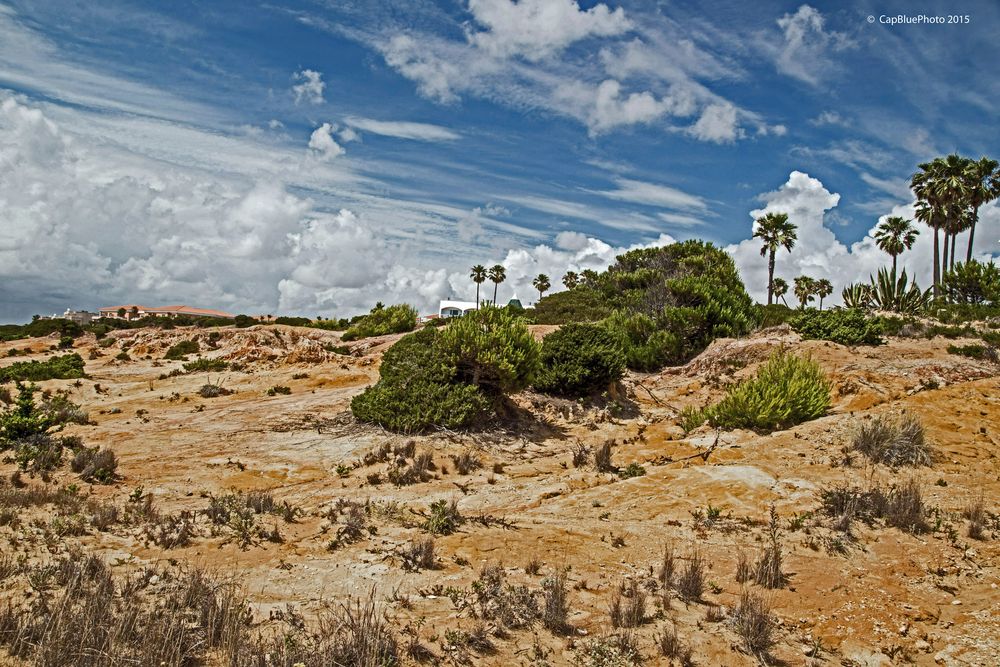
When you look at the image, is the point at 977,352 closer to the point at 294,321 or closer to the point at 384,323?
the point at 384,323

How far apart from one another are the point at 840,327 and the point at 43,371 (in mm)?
26707

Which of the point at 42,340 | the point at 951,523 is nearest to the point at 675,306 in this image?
the point at 951,523

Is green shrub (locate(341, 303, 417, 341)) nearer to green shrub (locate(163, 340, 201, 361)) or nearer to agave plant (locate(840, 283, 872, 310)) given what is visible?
green shrub (locate(163, 340, 201, 361))

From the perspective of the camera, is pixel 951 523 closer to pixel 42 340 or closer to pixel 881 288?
pixel 881 288

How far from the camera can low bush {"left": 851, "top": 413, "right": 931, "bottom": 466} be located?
30.3 feet

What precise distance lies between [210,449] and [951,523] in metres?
12.0

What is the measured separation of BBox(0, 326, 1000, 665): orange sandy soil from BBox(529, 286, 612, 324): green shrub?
23.0 m

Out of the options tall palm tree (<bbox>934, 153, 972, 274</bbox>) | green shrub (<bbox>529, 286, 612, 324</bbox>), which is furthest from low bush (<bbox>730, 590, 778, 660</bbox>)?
tall palm tree (<bbox>934, 153, 972, 274</bbox>)

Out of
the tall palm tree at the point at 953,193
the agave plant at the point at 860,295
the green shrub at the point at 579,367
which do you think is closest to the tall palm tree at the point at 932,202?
the tall palm tree at the point at 953,193

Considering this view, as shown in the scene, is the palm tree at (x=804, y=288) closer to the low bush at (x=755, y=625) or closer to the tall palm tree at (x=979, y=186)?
the tall palm tree at (x=979, y=186)

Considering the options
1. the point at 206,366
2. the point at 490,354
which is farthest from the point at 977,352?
the point at 206,366

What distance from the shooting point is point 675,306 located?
24.9m

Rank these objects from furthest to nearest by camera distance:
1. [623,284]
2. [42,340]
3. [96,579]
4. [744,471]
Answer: [623,284], [42,340], [744,471], [96,579]

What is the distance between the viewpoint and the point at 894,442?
9.42 meters
